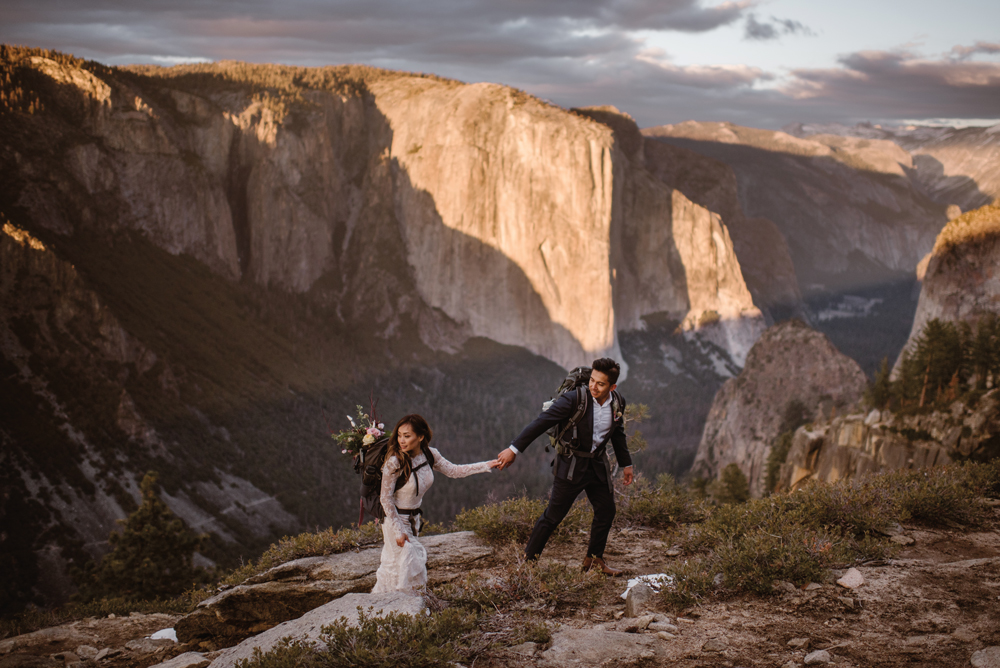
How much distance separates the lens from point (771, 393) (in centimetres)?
7931

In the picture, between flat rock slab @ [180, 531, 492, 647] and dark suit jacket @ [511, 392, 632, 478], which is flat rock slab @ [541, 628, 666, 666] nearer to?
dark suit jacket @ [511, 392, 632, 478]

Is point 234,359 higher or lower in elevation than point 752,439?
higher

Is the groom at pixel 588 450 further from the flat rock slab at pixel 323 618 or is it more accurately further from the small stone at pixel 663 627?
the flat rock slab at pixel 323 618

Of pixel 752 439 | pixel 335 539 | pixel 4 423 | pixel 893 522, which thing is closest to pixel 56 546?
pixel 4 423

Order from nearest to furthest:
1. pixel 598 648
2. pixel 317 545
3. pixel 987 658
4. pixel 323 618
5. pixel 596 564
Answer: pixel 987 658, pixel 598 648, pixel 323 618, pixel 596 564, pixel 317 545

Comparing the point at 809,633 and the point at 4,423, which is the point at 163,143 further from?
the point at 809,633

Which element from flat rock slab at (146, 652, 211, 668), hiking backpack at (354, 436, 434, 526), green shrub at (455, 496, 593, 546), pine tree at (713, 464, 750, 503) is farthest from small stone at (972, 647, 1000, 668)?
pine tree at (713, 464, 750, 503)

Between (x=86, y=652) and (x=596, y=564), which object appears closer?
(x=596, y=564)

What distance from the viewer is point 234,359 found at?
84000mm

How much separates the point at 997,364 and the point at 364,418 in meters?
37.4

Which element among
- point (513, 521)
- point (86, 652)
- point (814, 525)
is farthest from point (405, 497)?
point (814, 525)

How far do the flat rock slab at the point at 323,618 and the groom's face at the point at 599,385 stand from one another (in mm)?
3526

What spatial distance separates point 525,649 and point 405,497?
253 centimetres

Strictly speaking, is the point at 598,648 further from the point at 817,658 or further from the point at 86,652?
the point at 86,652
